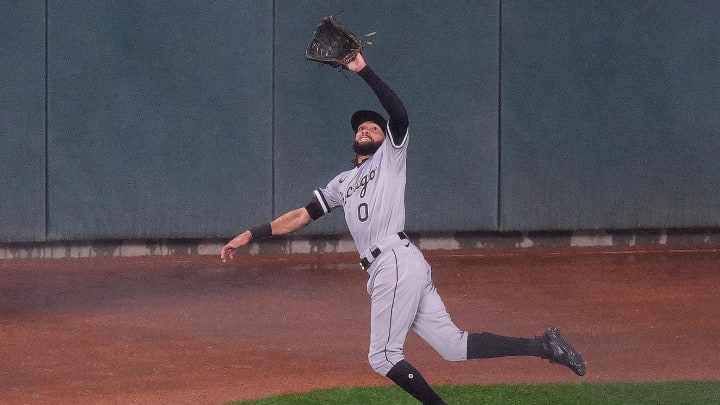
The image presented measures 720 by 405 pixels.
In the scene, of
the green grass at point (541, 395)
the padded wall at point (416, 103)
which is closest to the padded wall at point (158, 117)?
the padded wall at point (416, 103)

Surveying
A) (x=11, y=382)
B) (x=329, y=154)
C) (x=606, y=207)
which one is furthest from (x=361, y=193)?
(x=606, y=207)

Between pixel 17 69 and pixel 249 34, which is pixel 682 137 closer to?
pixel 249 34

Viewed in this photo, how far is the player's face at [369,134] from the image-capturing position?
6027 millimetres

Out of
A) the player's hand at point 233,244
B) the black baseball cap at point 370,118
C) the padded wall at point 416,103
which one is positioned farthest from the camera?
the padded wall at point 416,103

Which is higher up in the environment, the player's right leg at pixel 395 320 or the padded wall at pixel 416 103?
the padded wall at pixel 416 103

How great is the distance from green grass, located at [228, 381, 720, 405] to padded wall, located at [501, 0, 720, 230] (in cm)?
553

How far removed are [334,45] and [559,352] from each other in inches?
79.4

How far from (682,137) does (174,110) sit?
559 centimetres

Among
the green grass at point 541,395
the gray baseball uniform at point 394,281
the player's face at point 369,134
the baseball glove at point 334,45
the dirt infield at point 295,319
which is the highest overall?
the baseball glove at point 334,45

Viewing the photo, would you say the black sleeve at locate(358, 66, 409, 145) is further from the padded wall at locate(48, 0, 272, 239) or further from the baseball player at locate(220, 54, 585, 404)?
the padded wall at locate(48, 0, 272, 239)

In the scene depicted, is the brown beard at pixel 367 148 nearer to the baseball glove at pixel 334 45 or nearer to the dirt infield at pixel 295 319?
the baseball glove at pixel 334 45

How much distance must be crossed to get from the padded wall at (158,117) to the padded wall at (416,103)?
0.26m

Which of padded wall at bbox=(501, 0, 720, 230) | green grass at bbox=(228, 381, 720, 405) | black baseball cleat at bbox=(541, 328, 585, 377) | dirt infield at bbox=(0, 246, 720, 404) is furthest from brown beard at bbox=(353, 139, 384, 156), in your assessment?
padded wall at bbox=(501, 0, 720, 230)

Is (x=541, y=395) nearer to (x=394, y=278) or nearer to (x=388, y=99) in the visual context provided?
Result: (x=394, y=278)
